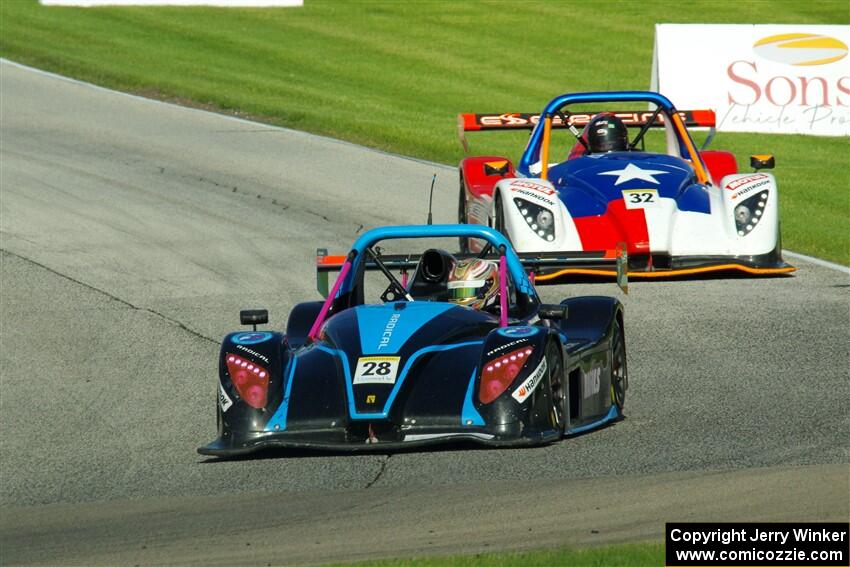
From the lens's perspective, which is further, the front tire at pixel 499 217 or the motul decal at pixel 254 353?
the front tire at pixel 499 217

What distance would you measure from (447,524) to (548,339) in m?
1.73

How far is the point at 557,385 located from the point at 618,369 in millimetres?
1122

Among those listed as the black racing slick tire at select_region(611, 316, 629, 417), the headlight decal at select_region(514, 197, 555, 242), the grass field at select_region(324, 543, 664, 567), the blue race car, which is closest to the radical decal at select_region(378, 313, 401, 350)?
the blue race car

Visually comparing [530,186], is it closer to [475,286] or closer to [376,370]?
[475,286]

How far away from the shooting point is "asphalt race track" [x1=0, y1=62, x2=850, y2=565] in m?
6.96

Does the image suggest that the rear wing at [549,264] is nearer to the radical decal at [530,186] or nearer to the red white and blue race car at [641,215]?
the red white and blue race car at [641,215]

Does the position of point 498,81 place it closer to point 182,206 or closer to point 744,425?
point 182,206

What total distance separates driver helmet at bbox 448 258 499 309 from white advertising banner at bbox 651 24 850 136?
12.1 m

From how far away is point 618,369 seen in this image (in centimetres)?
941

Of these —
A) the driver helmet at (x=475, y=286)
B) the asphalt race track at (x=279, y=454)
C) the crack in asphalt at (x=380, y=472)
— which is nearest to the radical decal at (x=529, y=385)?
the asphalt race track at (x=279, y=454)

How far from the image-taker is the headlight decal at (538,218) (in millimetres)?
13008

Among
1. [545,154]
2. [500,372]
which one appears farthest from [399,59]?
[500,372]

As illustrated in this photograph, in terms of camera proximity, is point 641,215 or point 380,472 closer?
point 380,472

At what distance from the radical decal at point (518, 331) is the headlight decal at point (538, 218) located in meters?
4.61
